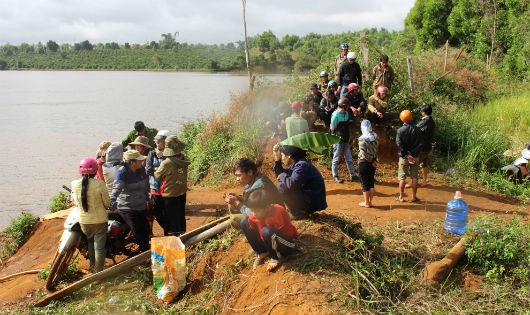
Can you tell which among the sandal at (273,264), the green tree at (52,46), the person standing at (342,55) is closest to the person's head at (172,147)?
the sandal at (273,264)

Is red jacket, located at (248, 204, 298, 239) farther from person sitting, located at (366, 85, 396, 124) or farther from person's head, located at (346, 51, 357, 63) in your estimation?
person's head, located at (346, 51, 357, 63)

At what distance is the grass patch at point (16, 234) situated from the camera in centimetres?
832

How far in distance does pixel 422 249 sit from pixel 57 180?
554 inches

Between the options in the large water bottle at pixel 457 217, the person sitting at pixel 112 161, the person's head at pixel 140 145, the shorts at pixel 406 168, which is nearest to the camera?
the large water bottle at pixel 457 217

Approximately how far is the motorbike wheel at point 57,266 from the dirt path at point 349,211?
0.34 m

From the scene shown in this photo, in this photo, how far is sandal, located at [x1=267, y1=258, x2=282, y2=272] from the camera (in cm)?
466

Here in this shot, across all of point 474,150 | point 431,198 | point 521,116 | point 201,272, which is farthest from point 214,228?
point 521,116

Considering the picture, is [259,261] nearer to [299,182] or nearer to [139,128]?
[299,182]

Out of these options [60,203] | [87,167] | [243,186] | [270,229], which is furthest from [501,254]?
[60,203]

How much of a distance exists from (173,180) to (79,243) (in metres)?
1.47

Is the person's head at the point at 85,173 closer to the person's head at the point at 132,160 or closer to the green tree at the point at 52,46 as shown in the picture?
the person's head at the point at 132,160

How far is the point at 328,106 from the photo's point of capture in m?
9.99

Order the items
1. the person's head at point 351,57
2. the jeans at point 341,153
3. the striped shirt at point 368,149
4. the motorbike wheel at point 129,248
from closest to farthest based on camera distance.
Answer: the motorbike wheel at point 129,248 → the striped shirt at point 368,149 → the jeans at point 341,153 → the person's head at point 351,57

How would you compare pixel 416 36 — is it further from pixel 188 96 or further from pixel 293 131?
pixel 293 131
